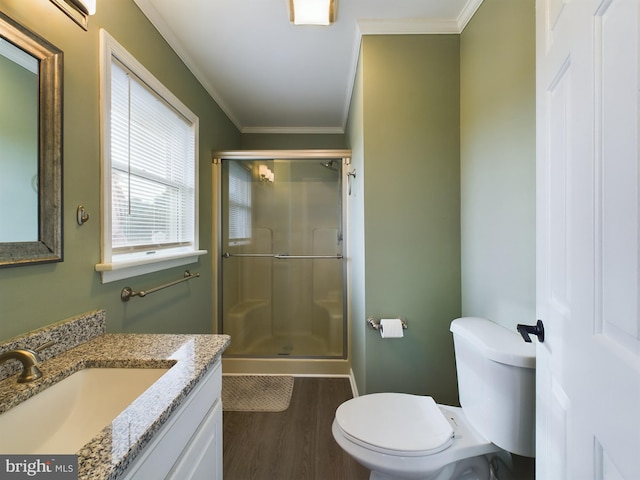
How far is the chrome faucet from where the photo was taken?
27.5 inches

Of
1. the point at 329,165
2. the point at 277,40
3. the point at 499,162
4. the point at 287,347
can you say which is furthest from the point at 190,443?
the point at 329,165

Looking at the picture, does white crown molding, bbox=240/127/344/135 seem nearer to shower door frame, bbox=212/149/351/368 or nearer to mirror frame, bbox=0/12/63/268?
shower door frame, bbox=212/149/351/368

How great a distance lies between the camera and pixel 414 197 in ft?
5.26

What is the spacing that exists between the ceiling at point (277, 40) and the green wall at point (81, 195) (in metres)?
0.21

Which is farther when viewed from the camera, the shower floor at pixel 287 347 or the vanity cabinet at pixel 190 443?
the shower floor at pixel 287 347

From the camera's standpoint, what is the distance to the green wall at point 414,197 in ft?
5.25

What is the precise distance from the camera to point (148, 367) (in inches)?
34.1

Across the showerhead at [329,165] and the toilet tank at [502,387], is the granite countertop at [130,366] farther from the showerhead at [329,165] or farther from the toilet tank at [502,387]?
the showerhead at [329,165]

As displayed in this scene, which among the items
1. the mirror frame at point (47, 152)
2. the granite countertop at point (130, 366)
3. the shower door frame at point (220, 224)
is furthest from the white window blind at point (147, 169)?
the granite countertop at point (130, 366)

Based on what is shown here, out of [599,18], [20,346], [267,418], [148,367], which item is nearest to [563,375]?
[599,18]

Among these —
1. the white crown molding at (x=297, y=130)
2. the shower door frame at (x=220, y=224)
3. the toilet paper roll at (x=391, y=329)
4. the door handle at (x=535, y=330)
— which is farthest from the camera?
the white crown molding at (x=297, y=130)

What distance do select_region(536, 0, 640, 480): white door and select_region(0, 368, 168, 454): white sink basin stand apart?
1.08 metres

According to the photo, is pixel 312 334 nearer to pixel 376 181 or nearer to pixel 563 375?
pixel 376 181

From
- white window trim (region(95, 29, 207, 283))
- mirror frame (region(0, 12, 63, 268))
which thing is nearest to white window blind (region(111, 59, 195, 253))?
white window trim (region(95, 29, 207, 283))
